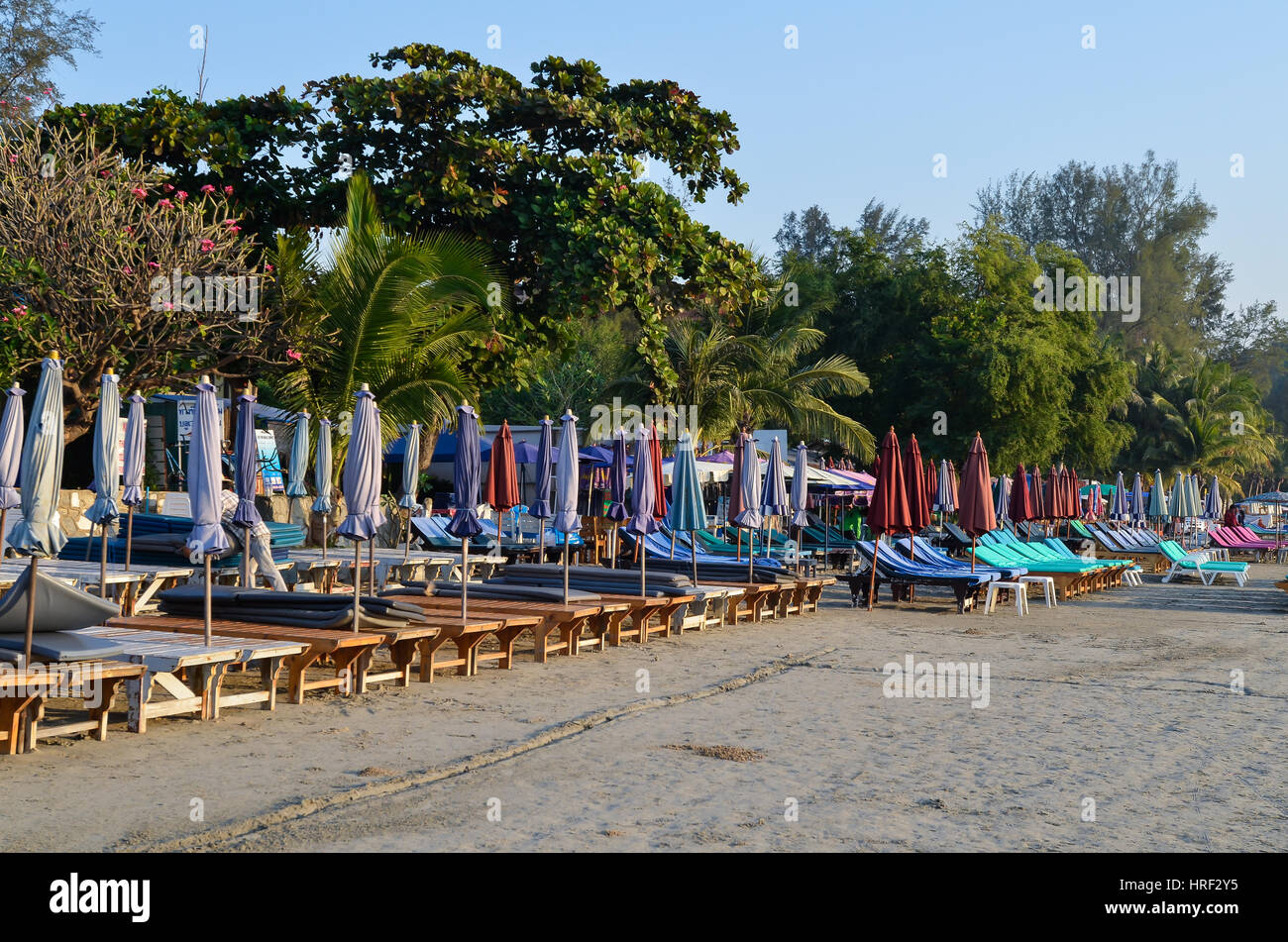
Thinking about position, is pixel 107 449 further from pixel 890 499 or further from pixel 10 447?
pixel 890 499

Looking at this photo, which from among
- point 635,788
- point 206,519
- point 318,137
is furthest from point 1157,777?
point 318,137

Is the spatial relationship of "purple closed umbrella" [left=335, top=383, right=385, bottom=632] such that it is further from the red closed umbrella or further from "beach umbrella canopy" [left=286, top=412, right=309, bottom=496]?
"beach umbrella canopy" [left=286, top=412, right=309, bottom=496]

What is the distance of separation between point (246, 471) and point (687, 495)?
556 centimetres

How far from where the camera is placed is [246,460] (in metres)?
10.6

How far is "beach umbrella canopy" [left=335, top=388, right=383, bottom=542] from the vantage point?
9242 millimetres

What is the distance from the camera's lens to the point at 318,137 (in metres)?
19.6

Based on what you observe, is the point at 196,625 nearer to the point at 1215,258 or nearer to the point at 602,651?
the point at 602,651

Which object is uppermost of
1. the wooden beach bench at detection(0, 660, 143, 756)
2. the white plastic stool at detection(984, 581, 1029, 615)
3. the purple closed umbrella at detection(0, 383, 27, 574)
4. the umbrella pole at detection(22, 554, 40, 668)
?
the purple closed umbrella at detection(0, 383, 27, 574)

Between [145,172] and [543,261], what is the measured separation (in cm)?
631

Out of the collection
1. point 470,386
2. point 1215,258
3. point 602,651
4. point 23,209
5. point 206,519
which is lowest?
point 602,651

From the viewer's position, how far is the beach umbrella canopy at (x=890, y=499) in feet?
58.2

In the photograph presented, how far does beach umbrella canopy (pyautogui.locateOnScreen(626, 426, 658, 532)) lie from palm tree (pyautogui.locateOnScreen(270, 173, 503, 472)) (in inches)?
168

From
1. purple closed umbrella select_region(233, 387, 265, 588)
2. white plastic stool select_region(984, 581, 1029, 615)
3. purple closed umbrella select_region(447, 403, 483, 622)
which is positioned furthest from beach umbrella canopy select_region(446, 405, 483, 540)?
white plastic stool select_region(984, 581, 1029, 615)

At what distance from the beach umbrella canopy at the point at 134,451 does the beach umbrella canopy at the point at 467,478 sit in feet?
10.5
